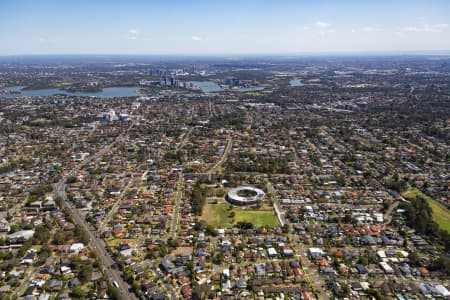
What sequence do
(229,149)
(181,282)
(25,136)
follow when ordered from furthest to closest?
(25,136)
(229,149)
(181,282)

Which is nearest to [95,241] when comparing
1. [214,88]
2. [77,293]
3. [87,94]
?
[77,293]

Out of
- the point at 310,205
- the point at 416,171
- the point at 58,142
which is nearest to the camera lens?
the point at 310,205

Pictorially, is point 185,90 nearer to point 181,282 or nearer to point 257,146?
point 257,146

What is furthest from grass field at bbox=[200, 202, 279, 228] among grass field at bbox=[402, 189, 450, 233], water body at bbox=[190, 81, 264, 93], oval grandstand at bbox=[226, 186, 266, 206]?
water body at bbox=[190, 81, 264, 93]

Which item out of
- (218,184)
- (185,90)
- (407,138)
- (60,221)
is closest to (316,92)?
(185,90)

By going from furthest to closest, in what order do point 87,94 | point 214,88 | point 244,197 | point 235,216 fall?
point 214,88 → point 87,94 → point 244,197 → point 235,216

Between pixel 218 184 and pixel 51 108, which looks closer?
pixel 218 184

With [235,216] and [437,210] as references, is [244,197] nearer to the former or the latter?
[235,216]
